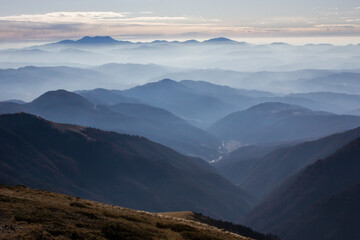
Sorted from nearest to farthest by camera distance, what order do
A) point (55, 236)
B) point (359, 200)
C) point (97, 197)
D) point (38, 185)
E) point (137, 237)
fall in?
point (55, 236), point (137, 237), point (359, 200), point (38, 185), point (97, 197)

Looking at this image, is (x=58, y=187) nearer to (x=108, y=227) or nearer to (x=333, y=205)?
(x=333, y=205)

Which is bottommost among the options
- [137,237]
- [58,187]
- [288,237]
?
[288,237]

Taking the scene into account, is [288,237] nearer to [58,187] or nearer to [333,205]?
[333,205]

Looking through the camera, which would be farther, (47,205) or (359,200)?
(359,200)

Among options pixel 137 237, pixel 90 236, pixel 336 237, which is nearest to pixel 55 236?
pixel 90 236

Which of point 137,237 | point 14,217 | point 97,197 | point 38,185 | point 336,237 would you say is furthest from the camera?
point 97,197

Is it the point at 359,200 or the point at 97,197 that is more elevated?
the point at 359,200

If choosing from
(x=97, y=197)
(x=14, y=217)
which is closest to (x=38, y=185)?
(x=97, y=197)
